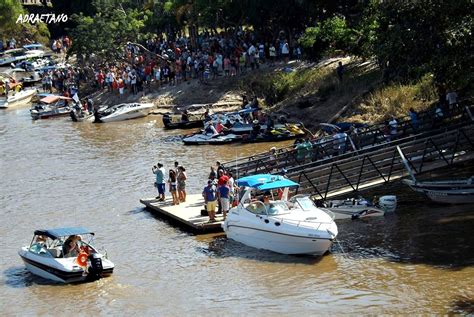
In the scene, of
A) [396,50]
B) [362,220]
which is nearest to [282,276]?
[362,220]

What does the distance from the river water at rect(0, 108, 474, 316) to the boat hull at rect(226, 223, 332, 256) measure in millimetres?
228

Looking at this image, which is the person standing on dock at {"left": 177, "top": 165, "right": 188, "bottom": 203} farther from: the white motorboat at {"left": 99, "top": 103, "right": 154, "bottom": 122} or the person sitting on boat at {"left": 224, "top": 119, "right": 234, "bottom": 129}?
the white motorboat at {"left": 99, "top": 103, "right": 154, "bottom": 122}

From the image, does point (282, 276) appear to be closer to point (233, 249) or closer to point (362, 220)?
point (233, 249)

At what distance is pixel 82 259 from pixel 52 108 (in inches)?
1548

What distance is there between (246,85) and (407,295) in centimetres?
3421

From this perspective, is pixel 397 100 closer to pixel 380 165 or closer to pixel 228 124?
pixel 228 124

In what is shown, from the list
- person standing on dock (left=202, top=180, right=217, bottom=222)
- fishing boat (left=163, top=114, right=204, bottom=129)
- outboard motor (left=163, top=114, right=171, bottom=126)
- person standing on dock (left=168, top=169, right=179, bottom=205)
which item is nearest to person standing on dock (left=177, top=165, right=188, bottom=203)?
person standing on dock (left=168, top=169, right=179, bottom=205)

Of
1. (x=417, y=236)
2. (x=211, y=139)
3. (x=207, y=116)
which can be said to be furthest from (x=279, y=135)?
(x=417, y=236)

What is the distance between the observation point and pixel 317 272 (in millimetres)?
24984

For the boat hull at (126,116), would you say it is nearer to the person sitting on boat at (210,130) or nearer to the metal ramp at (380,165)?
the person sitting on boat at (210,130)

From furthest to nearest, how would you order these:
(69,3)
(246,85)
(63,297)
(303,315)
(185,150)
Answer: (69,3) → (246,85) → (185,150) → (63,297) → (303,315)

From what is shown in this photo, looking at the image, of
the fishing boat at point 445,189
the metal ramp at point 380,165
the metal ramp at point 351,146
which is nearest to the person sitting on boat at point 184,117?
the metal ramp at point 351,146

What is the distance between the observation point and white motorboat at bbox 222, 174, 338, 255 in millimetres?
25906

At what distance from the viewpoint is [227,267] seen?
26078mm
